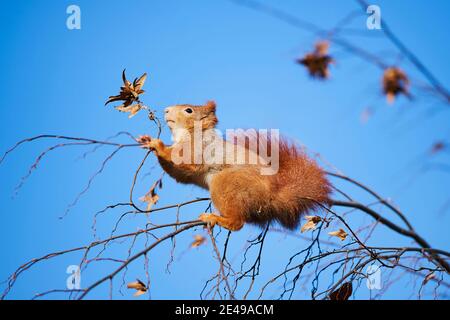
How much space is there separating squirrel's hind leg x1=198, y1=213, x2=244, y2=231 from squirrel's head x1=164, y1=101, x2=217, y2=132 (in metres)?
1.14

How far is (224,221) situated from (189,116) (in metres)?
1.29

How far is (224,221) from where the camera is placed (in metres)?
Result: 3.76

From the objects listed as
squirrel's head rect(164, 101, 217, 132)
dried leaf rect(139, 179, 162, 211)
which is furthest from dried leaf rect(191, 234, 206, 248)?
squirrel's head rect(164, 101, 217, 132)

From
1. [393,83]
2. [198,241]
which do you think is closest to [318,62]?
[393,83]

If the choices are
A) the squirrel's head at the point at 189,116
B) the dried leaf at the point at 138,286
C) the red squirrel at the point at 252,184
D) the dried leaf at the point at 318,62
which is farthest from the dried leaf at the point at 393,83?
the squirrel's head at the point at 189,116

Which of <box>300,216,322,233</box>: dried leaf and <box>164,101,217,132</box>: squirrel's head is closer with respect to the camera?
<box>300,216,322,233</box>: dried leaf

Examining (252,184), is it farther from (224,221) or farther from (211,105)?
(211,105)

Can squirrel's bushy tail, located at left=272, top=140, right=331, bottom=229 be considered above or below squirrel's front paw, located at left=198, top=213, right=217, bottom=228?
above

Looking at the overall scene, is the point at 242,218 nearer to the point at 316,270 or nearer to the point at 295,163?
the point at 295,163

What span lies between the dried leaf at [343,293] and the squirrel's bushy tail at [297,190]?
117 cm

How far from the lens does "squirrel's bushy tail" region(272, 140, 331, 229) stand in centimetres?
390

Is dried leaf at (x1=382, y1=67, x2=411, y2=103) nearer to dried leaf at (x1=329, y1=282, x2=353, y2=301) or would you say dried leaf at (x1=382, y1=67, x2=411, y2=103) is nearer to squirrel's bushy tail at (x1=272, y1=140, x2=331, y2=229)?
dried leaf at (x1=329, y1=282, x2=353, y2=301)

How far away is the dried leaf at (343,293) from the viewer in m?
2.69

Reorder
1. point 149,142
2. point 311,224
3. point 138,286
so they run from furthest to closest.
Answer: point 149,142 → point 311,224 → point 138,286
